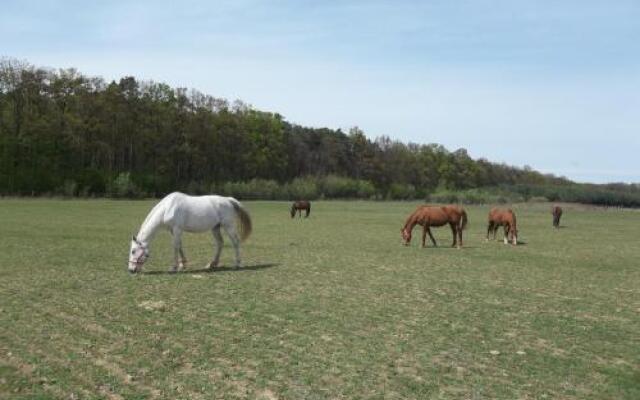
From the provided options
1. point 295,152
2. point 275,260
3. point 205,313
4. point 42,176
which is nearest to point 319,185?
point 295,152

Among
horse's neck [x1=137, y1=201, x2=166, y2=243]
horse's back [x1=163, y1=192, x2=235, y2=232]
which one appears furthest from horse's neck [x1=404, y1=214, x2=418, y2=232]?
horse's neck [x1=137, y1=201, x2=166, y2=243]

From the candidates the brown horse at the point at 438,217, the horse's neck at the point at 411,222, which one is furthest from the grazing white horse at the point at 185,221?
the horse's neck at the point at 411,222

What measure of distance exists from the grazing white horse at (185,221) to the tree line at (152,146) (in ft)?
170

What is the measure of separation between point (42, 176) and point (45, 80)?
471 inches

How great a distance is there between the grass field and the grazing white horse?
583 mm

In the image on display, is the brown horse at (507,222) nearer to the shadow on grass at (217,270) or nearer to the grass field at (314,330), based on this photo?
the grass field at (314,330)

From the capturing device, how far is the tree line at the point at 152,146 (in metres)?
64.4

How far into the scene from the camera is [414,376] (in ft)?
22.3

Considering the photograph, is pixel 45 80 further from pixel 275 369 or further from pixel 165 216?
pixel 275 369

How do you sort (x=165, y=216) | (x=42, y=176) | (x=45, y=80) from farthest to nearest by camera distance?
(x=45, y=80) → (x=42, y=176) → (x=165, y=216)

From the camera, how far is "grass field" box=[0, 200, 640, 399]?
6.48 m

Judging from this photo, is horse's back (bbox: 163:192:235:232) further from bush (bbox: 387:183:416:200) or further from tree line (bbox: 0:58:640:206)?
bush (bbox: 387:183:416:200)

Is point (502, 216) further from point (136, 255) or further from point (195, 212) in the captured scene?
point (136, 255)

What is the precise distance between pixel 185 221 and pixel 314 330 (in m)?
6.40
